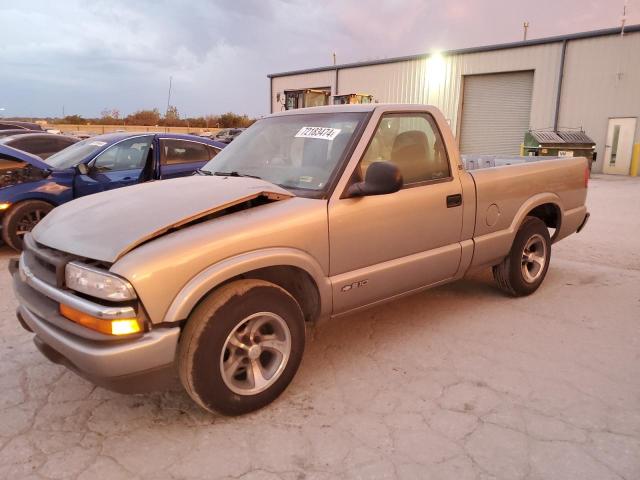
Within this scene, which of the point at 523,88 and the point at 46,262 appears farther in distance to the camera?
the point at 523,88

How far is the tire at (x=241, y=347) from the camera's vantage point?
8.27 feet

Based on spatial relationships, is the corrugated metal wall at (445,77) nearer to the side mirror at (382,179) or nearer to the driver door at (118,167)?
the driver door at (118,167)

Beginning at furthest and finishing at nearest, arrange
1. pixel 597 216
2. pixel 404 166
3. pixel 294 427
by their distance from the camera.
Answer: pixel 597 216 → pixel 404 166 → pixel 294 427

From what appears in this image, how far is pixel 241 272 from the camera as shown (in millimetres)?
2631

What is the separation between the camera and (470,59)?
2361 centimetres

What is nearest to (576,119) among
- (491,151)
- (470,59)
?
(491,151)

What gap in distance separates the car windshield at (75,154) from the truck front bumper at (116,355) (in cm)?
524

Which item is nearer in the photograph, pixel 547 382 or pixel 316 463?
pixel 316 463

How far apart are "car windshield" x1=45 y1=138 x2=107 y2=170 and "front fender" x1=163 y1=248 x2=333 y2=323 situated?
18.2 feet

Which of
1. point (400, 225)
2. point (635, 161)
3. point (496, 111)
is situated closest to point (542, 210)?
point (400, 225)

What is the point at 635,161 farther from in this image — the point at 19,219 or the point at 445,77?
the point at 19,219

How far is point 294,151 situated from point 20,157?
4.90 metres

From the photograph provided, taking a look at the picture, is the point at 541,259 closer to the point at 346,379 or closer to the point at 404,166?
the point at 404,166

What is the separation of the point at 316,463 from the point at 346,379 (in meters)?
0.87
